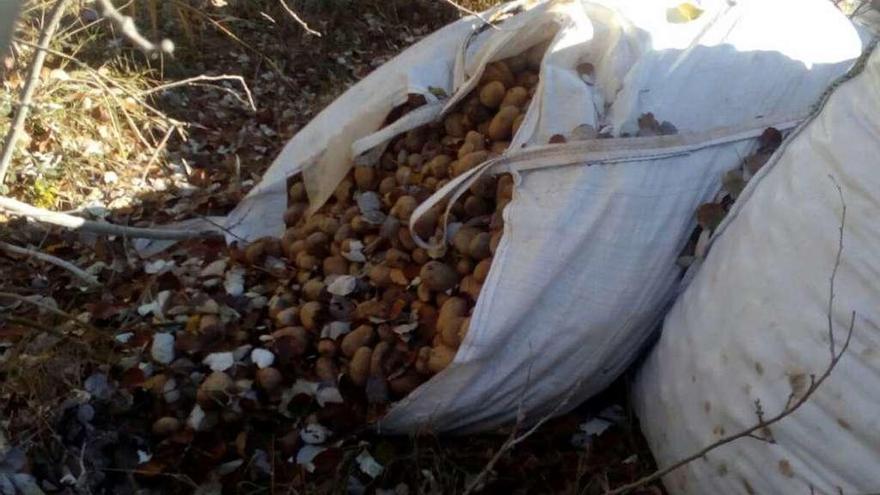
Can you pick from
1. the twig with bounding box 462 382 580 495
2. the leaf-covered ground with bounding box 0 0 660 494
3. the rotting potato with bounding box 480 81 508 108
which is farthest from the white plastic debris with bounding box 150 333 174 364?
the rotting potato with bounding box 480 81 508 108

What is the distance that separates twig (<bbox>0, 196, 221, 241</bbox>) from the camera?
1.48m

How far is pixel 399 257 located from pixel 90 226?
561mm

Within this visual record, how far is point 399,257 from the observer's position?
1.58m

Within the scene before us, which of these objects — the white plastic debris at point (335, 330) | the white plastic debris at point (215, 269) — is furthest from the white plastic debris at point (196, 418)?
the white plastic debris at point (215, 269)

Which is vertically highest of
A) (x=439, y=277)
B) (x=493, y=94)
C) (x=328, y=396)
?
(x=493, y=94)

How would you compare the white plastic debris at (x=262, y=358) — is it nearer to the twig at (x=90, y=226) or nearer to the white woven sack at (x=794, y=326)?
the twig at (x=90, y=226)

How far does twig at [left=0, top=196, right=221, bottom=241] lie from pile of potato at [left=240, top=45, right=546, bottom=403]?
8.0 inches

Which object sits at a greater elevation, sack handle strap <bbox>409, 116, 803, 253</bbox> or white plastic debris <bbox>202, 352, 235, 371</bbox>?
sack handle strap <bbox>409, 116, 803, 253</bbox>

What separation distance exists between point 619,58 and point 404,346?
1.84 ft

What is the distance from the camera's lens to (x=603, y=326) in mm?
1377

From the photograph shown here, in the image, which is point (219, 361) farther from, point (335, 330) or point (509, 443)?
point (509, 443)

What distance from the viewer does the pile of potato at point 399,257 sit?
1462 millimetres

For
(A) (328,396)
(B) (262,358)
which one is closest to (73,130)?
(B) (262,358)

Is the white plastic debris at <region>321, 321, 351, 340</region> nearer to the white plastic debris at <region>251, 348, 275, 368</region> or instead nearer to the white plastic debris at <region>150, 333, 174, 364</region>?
the white plastic debris at <region>251, 348, 275, 368</region>
